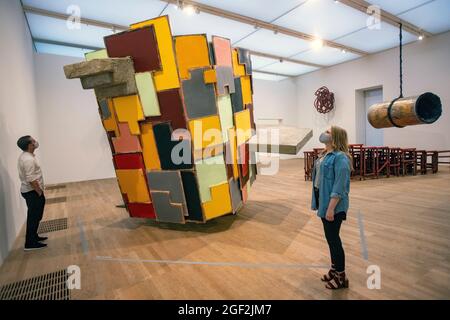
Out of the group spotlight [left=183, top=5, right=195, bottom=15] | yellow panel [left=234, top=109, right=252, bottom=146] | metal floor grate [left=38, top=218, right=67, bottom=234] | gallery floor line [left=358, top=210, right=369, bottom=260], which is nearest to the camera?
gallery floor line [left=358, top=210, right=369, bottom=260]

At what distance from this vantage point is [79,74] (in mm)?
2941

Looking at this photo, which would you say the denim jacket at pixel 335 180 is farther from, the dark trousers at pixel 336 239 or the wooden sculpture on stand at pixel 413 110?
the wooden sculpture on stand at pixel 413 110

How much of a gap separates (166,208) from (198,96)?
4.82 feet

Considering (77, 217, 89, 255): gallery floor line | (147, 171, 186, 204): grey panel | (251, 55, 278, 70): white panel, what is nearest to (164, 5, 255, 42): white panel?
A: (251, 55, 278, 70): white panel

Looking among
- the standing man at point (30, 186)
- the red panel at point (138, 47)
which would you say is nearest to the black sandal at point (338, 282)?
the red panel at point (138, 47)

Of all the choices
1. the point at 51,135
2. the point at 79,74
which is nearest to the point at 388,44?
the point at 79,74

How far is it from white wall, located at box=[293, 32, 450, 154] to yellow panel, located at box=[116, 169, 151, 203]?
8528mm

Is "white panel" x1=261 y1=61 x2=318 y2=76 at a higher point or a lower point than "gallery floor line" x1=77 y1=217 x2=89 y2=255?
higher

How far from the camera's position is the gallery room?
6.93ft

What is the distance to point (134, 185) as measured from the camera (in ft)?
11.7

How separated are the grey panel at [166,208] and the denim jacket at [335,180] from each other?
1.90 meters

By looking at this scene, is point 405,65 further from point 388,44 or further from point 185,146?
point 185,146

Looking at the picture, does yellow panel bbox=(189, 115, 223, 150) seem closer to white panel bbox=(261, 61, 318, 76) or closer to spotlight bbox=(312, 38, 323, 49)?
spotlight bbox=(312, 38, 323, 49)

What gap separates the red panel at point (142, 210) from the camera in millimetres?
3549
